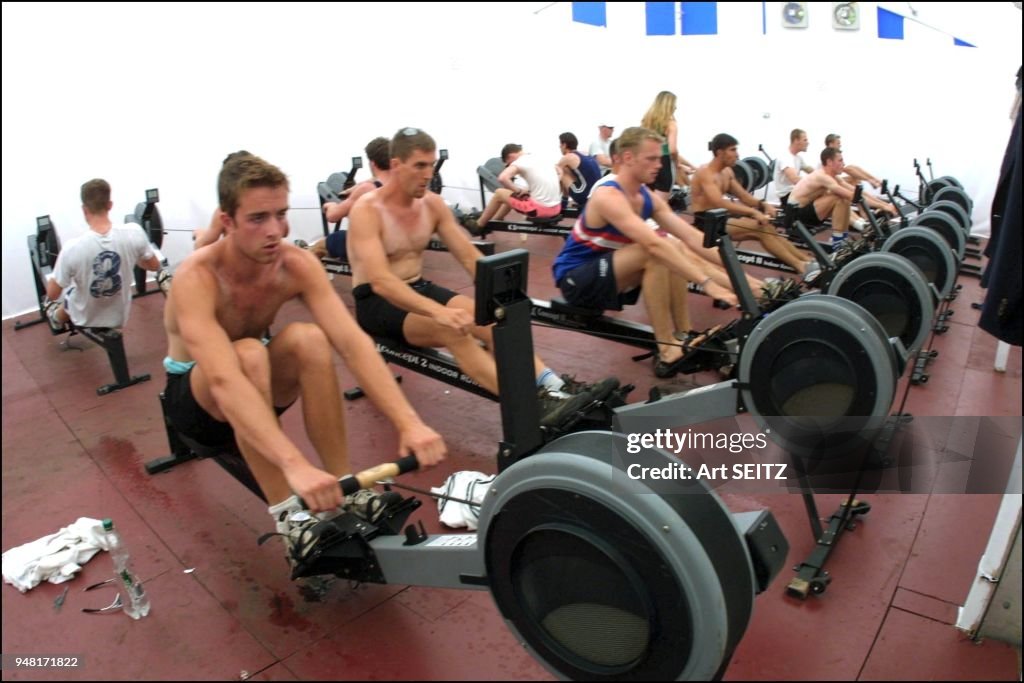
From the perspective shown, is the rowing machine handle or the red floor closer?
the rowing machine handle

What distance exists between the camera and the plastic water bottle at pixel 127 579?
1.79 m

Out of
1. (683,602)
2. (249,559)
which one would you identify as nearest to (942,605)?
(683,602)

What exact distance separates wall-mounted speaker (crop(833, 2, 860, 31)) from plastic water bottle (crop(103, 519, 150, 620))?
9.48 meters

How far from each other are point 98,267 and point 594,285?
7.85 ft

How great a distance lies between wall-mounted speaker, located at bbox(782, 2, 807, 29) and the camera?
29.0ft

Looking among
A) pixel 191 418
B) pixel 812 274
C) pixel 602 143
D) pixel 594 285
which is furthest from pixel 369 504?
pixel 602 143

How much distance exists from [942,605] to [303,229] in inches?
249

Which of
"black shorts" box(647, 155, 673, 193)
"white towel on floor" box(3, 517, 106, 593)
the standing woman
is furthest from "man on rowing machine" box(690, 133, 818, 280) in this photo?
"white towel on floor" box(3, 517, 106, 593)

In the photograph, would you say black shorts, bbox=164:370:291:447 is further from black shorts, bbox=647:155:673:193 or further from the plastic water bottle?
black shorts, bbox=647:155:673:193

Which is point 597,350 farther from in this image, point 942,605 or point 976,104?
point 976,104

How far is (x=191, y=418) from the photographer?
2.04m

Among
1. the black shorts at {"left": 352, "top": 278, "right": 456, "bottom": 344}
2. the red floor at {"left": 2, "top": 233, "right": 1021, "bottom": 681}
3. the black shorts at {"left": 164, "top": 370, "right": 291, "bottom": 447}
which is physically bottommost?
the red floor at {"left": 2, "top": 233, "right": 1021, "bottom": 681}

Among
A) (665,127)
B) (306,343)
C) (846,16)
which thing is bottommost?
(306,343)

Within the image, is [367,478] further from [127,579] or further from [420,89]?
[420,89]
